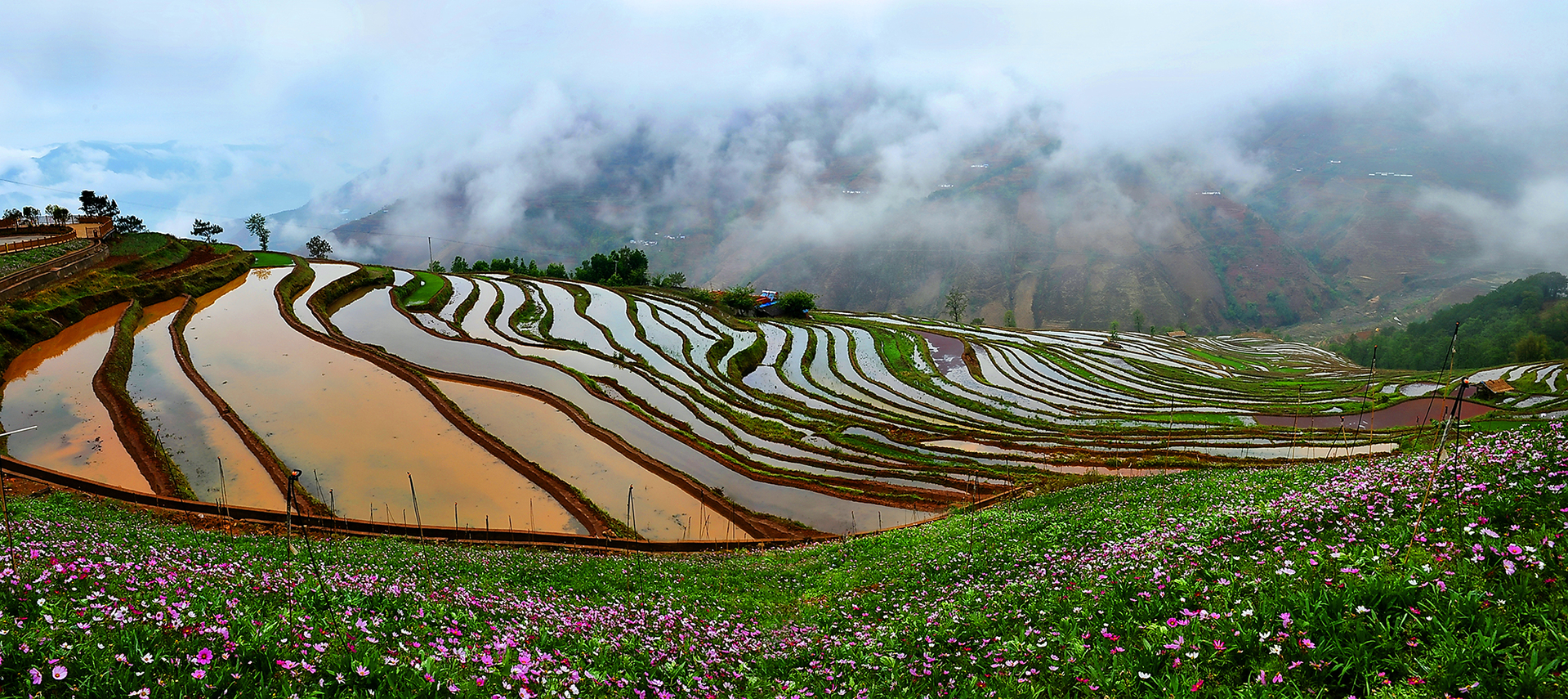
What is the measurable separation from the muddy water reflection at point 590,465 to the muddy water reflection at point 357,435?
5.34ft

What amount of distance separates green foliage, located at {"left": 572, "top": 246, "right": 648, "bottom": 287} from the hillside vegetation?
102 meters

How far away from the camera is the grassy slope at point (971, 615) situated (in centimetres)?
448

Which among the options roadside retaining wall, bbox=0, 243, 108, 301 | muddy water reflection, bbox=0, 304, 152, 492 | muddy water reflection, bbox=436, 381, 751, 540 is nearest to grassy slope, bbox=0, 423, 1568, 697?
muddy water reflection, bbox=436, 381, 751, 540

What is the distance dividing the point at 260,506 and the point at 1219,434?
47743 mm

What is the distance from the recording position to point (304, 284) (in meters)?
52.8

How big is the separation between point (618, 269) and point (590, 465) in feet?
238

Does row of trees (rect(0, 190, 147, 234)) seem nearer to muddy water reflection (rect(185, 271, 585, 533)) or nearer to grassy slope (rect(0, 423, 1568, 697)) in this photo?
muddy water reflection (rect(185, 271, 585, 533))

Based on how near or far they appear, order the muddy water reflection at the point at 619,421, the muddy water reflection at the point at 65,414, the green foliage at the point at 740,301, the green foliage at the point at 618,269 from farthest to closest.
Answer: the green foliage at the point at 618,269, the green foliage at the point at 740,301, the muddy water reflection at the point at 619,421, the muddy water reflection at the point at 65,414

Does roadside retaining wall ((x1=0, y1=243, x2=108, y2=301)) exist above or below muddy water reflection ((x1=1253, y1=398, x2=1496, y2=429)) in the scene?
above

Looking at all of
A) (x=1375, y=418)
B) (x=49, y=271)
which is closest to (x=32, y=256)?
(x=49, y=271)

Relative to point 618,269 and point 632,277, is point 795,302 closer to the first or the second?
point 632,277

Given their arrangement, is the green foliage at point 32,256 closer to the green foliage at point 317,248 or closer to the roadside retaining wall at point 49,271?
the roadside retaining wall at point 49,271

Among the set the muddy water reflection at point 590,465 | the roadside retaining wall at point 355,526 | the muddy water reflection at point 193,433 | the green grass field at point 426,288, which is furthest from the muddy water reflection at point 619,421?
the muddy water reflection at point 193,433

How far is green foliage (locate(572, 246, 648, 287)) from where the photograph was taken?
9288 centimetres
